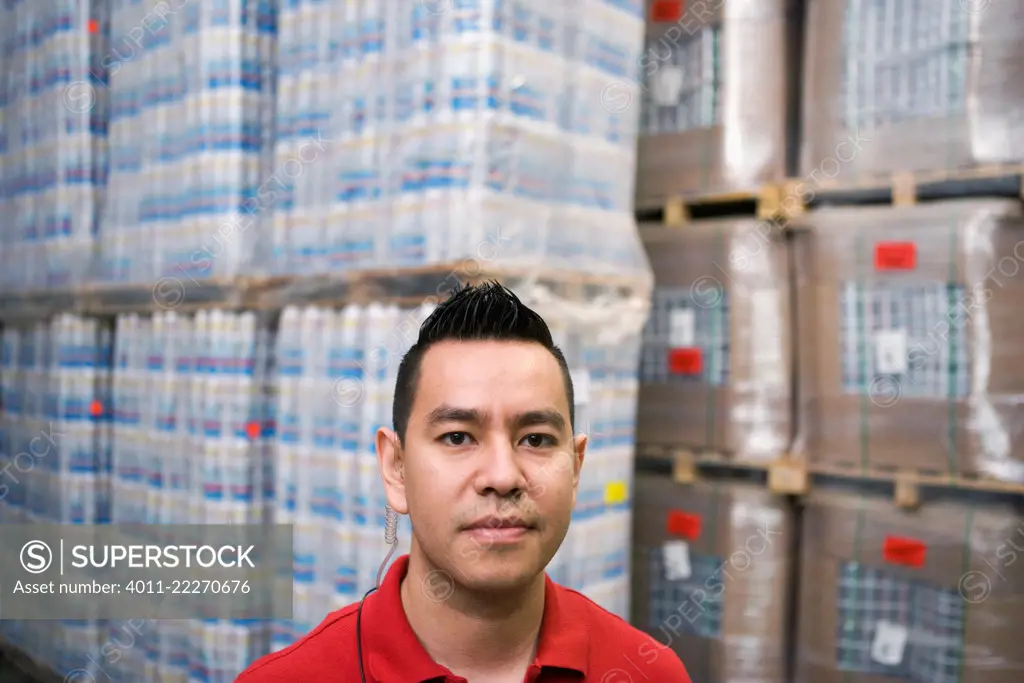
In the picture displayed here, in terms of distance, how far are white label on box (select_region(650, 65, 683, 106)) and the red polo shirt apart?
10.7ft

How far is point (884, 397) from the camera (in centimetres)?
415

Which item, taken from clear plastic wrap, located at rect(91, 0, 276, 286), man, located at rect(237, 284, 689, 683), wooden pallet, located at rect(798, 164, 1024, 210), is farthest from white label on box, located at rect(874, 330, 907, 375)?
clear plastic wrap, located at rect(91, 0, 276, 286)

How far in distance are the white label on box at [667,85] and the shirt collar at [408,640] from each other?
3.28 meters

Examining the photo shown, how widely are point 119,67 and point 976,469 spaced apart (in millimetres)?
4771

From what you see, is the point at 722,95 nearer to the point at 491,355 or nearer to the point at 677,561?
the point at 677,561

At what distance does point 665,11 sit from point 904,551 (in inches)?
115

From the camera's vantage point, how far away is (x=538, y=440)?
6.33 ft

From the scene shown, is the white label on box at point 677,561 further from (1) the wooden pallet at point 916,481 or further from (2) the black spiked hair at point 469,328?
(2) the black spiked hair at point 469,328

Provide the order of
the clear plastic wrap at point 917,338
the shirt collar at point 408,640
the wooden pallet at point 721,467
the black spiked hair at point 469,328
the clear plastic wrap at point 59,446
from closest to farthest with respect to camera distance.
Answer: the shirt collar at point 408,640
the black spiked hair at point 469,328
the clear plastic wrap at point 917,338
the wooden pallet at point 721,467
the clear plastic wrap at point 59,446

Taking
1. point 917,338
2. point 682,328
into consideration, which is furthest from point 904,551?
point 682,328

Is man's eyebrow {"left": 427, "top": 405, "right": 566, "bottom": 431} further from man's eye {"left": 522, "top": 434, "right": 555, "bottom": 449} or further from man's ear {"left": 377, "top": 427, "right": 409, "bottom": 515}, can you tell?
man's ear {"left": 377, "top": 427, "right": 409, "bottom": 515}

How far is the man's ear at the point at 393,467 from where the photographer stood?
205 cm

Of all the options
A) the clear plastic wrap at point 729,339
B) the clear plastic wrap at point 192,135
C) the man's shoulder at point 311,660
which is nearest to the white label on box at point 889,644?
the clear plastic wrap at point 729,339

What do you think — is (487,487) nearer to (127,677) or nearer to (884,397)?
(884,397)
